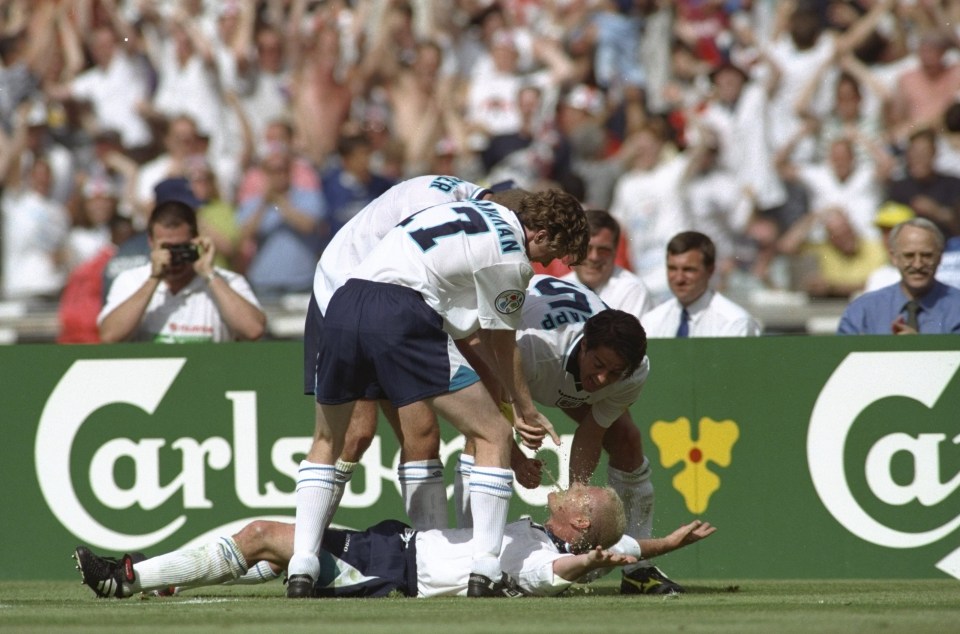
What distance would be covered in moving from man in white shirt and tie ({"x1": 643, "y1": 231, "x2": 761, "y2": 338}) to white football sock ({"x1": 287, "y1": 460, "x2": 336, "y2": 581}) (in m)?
3.21

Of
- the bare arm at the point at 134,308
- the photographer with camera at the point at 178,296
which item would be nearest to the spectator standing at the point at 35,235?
the photographer with camera at the point at 178,296

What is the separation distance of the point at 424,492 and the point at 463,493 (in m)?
0.38

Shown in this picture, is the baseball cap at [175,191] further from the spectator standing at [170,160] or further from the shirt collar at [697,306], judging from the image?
the shirt collar at [697,306]

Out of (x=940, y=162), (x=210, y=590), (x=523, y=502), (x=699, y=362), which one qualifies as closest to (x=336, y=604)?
(x=210, y=590)

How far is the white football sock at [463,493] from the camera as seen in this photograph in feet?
26.2

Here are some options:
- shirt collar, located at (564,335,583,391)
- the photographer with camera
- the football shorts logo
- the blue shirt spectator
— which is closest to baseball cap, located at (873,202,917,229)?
the blue shirt spectator

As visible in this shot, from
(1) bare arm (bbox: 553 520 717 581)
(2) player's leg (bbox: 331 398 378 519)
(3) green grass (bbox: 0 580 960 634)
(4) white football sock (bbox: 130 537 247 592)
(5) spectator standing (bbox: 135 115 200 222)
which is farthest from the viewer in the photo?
(5) spectator standing (bbox: 135 115 200 222)

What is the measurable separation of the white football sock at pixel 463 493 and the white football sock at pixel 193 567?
4.39 feet

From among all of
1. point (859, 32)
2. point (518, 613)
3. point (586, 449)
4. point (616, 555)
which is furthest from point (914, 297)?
point (859, 32)

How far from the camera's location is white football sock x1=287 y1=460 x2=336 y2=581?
7.06 m

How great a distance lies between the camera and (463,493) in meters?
8.09

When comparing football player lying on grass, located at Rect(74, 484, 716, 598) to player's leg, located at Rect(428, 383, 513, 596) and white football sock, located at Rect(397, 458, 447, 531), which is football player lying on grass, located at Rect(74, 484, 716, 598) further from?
white football sock, located at Rect(397, 458, 447, 531)

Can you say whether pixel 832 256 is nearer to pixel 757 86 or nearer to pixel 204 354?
pixel 757 86

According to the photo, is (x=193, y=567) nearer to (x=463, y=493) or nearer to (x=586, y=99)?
(x=463, y=493)
